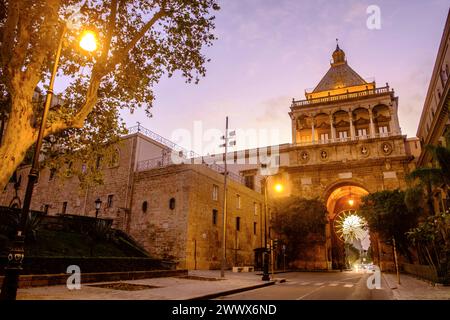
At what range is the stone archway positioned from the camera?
38812mm

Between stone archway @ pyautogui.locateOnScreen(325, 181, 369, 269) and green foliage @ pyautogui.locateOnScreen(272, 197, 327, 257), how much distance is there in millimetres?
2703

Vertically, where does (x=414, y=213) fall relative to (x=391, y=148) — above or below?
below

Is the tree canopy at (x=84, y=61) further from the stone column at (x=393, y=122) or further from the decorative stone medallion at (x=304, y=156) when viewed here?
the stone column at (x=393, y=122)

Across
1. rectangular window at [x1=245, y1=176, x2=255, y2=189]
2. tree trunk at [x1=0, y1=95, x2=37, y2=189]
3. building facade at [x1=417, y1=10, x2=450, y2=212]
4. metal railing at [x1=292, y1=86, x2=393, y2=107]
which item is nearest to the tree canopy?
tree trunk at [x1=0, y1=95, x2=37, y2=189]

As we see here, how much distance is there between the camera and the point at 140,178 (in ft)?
94.8

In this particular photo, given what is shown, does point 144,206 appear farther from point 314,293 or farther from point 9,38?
Answer: point 9,38

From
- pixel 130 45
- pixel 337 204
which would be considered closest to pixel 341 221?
pixel 337 204

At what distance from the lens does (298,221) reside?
35938mm

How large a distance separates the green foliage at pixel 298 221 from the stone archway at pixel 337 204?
106 inches

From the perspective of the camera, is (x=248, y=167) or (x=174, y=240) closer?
(x=174, y=240)

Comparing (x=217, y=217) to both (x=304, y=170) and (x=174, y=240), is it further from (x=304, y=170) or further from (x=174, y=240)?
(x=304, y=170)

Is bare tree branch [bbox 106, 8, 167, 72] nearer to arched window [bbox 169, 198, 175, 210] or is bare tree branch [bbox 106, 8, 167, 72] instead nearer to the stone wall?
the stone wall

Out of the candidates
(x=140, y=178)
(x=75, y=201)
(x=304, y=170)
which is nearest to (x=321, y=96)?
(x=304, y=170)
